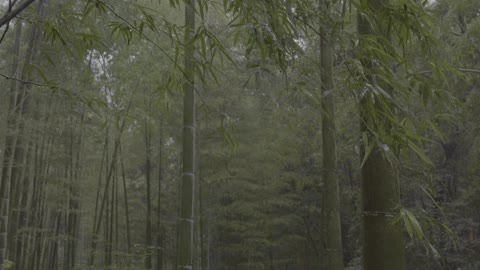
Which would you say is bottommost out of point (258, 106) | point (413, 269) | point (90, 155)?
point (413, 269)

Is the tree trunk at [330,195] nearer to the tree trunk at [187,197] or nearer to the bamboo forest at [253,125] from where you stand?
the bamboo forest at [253,125]

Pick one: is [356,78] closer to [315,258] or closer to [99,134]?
[99,134]

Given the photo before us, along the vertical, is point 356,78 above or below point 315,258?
above

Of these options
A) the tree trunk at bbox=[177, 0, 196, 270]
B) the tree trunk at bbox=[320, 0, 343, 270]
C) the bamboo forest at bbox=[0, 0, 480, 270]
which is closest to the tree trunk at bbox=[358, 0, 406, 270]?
the bamboo forest at bbox=[0, 0, 480, 270]

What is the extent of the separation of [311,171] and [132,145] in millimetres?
4567

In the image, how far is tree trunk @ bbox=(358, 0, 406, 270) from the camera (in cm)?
116

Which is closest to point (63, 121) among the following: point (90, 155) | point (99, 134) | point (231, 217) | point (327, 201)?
point (99, 134)

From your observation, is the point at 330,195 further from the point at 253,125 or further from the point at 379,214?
the point at 253,125

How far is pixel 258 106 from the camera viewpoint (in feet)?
28.3

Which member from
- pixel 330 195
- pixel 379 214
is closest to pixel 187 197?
pixel 330 195

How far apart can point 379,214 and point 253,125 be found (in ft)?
25.4

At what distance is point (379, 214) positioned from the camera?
46.1 inches

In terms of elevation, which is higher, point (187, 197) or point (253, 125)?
point (253, 125)

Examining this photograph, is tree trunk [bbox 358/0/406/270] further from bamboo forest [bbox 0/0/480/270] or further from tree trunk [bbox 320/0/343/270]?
tree trunk [bbox 320/0/343/270]
